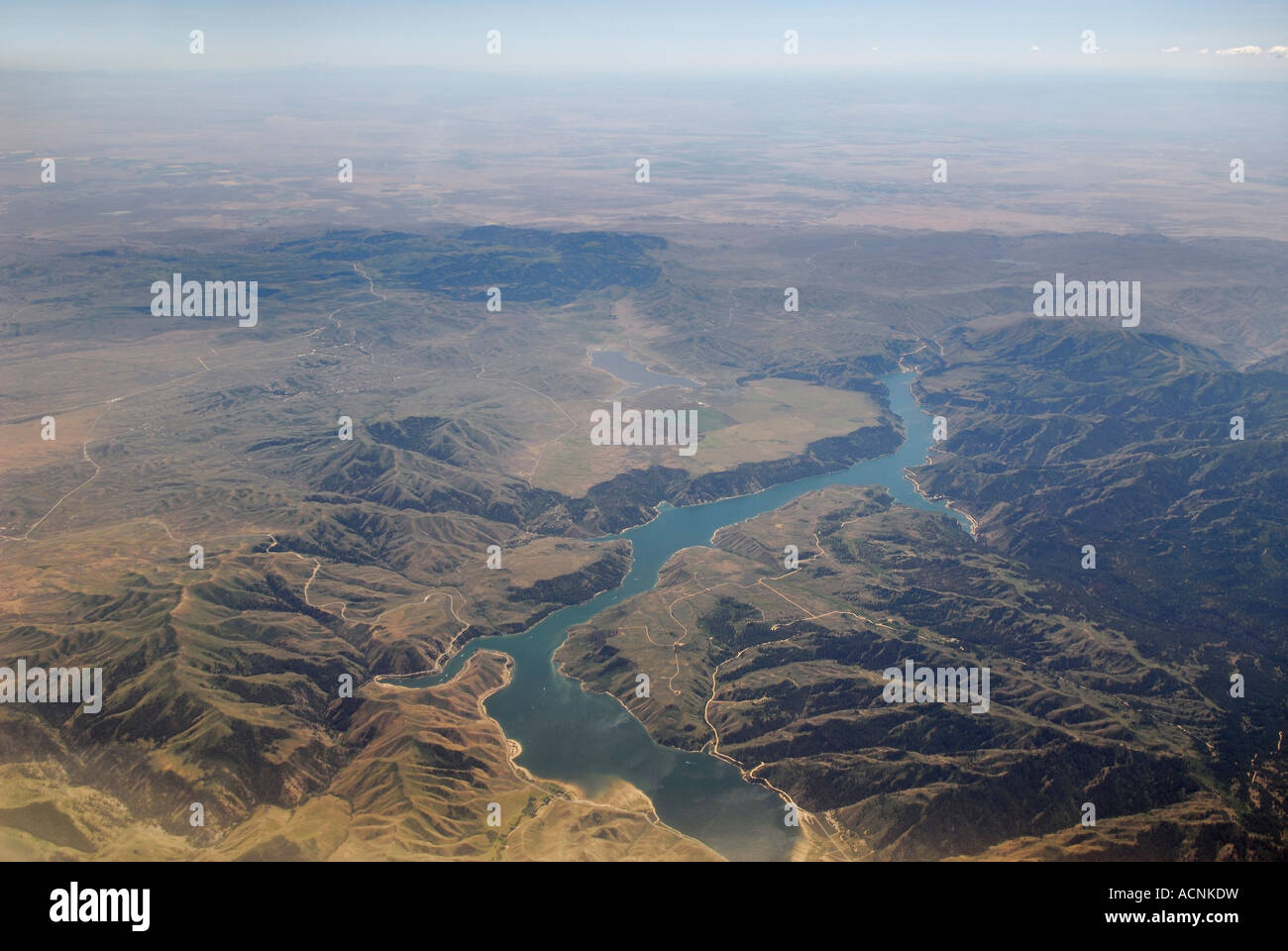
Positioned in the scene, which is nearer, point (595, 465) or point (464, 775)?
point (464, 775)

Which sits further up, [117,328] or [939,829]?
[117,328]

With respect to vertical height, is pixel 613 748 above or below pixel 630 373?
below

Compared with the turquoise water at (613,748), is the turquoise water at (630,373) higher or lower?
higher

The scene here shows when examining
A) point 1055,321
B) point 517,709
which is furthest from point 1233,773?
point 1055,321

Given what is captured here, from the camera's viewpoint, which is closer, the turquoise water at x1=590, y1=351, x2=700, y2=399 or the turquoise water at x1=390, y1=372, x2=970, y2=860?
the turquoise water at x1=390, y1=372, x2=970, y2=860

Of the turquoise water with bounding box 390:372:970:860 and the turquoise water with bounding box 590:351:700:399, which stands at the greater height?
the turquoise water with bounding box 590:351:700:399

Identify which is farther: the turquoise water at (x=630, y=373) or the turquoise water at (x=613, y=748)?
the turquoise water at (x=630, y=373)

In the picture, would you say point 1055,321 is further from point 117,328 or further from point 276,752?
point 117,328

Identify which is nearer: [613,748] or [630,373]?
[613,748]
